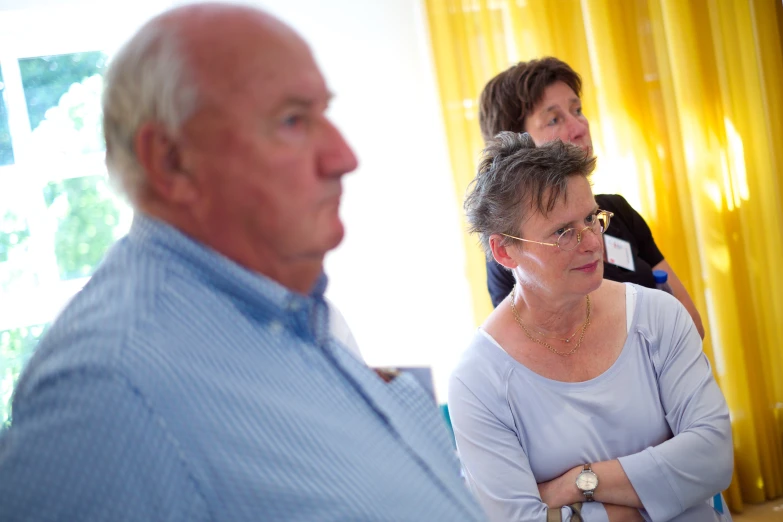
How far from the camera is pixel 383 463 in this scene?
751mm

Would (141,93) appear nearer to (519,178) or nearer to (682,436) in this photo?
(519,178)

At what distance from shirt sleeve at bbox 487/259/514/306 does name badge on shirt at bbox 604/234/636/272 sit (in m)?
0.32

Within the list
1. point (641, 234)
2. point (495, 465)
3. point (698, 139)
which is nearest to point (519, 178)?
point (495, 465)

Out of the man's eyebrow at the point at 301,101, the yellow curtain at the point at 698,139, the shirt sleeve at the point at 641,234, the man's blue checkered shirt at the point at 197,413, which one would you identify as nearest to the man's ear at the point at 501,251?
the shirt sleeve at the point at 641,234

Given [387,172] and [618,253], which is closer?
[618,253]

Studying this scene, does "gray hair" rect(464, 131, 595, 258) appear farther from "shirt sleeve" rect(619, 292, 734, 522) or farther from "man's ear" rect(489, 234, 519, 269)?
"shirt sleeve" rect(619, 292, 734, 522)

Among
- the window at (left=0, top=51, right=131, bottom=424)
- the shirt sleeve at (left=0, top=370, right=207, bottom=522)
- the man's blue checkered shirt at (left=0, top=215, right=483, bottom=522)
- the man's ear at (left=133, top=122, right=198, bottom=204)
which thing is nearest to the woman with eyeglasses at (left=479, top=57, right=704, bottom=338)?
the man's blue checkered shirt at (left=0, top=215, right=483, bottom=522)

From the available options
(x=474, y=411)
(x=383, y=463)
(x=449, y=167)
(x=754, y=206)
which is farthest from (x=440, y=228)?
(x=383, y=463)

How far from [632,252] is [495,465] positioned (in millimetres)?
1012

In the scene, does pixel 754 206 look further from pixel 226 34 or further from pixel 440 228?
pixel 226 34

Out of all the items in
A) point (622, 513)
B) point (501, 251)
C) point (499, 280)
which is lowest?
point (622, 513)

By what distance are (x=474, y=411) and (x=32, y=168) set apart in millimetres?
3368

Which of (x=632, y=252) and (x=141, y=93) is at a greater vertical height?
(x=141, y=93)

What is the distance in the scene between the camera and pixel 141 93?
2.32 ft
